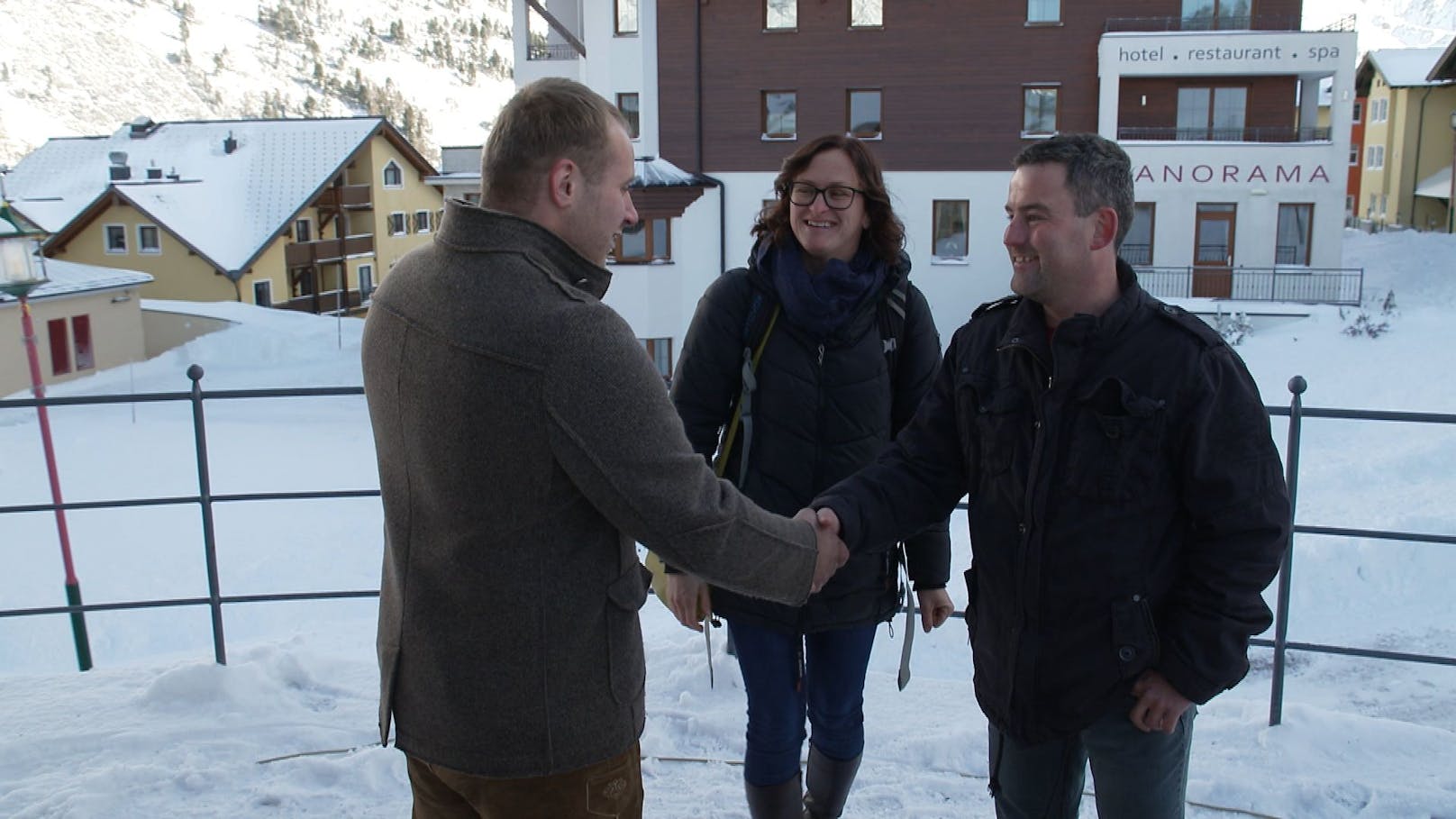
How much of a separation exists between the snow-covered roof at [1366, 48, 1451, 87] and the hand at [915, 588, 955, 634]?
48872 millimetres

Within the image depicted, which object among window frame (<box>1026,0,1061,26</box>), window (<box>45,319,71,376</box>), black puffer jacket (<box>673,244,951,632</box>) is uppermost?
window frame (<box>1026,0,1061,26</box>)

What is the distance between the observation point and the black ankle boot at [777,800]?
10.0 ft

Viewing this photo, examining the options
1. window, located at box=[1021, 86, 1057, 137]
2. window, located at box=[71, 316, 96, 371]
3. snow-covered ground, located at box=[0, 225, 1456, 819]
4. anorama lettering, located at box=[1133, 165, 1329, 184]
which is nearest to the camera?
snow-covered ground, located at box=[0, 225, 1456, 819]

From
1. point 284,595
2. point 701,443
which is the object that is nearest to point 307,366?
point 284,595

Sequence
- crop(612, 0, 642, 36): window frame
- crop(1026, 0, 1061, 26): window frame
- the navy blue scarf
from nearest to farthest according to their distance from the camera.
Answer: the navy blue scarf
crop(1026, 0, 1061, 26): window frame
crop(612, 0, 642, 36): window frame

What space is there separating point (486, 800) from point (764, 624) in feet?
3.59

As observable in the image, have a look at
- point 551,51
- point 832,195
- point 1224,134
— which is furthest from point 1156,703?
point 551,51

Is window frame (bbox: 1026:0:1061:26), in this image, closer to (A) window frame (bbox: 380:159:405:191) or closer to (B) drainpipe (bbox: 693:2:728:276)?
(B) drainpipe (bbox: 693:2:728:276)

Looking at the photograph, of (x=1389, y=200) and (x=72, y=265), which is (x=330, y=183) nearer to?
(x=72, y=265)

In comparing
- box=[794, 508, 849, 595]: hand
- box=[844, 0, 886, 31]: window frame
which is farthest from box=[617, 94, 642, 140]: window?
box=[794, 508, 849, 595]: hand

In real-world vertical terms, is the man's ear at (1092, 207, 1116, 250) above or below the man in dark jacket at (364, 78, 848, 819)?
above

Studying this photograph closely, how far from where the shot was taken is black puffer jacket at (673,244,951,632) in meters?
2.96

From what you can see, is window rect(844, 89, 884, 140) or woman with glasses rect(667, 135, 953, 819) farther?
window rect(844, 89, 884, 140)

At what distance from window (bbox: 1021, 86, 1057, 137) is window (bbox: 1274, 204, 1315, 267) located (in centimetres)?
541
